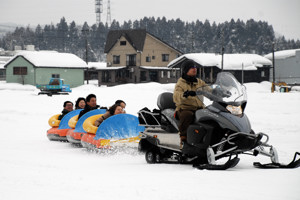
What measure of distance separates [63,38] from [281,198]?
166143mm

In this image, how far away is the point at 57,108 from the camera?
2633 cm

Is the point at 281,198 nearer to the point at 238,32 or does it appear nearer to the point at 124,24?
the point at 238,32

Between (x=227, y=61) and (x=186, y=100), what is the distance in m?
55.1

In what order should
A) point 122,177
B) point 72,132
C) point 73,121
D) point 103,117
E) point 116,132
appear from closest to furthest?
1. point 122,177
2. point 116,132
3. point 103,117
4. point 72,132
5. point 73,121

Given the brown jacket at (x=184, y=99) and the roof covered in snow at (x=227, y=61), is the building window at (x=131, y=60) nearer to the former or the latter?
the roof covered in snow at (x=227, y=61)

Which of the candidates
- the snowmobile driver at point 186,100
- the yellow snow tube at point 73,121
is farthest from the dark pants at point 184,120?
the yellow snow tube at point 73,121

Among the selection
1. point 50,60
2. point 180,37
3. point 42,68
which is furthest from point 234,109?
point 180,37

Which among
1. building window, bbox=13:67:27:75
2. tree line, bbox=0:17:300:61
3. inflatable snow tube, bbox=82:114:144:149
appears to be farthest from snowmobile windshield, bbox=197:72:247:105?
tree line, bbox=0:17:300:61

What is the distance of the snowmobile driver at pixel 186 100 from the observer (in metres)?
7.33

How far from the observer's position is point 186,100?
745cm

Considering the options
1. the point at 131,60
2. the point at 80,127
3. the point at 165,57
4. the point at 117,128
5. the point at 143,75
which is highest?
the point at 165,57

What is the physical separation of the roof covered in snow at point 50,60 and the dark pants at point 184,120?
5670cm

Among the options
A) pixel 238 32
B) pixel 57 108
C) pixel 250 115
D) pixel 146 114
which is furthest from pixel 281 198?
pixel 238 32

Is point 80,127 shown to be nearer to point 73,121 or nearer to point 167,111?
point 73,121
